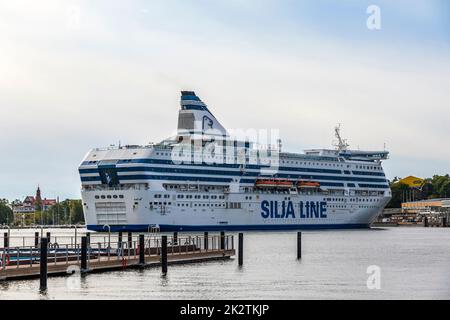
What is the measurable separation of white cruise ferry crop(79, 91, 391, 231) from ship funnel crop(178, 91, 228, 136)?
0.12 m

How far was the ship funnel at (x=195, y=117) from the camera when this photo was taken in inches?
4343

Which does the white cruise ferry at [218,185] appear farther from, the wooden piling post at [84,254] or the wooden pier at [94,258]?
the wooden piling post at [84,254]

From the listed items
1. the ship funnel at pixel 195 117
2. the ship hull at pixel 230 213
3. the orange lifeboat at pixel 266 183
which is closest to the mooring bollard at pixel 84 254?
the ship hull at pixel 230 213

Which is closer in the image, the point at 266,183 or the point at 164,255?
the point at 164,255

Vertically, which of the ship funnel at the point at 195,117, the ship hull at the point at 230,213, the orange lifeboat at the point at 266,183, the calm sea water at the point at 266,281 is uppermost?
the ship funnel at the point at 195,117

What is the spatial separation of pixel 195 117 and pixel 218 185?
11.2 m

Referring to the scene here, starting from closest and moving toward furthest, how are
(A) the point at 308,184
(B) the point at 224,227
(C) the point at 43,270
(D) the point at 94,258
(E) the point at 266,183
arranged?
1. (C) the point at 43,270
2. (D) the point at 94,258
3. (B) the point at 224,227
4. (E) the point at 266,183
5. (A) the point at 308,184

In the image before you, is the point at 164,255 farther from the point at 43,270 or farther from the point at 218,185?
the point at 218,185

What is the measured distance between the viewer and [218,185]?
104 meters

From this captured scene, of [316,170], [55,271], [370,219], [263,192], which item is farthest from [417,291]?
[370,219]

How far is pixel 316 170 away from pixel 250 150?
11285 millimetres

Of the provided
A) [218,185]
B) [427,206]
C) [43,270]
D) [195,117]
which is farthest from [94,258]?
[427,206]

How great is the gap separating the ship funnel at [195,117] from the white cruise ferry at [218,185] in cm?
12

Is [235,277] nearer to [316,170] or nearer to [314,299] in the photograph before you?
[314,299]
